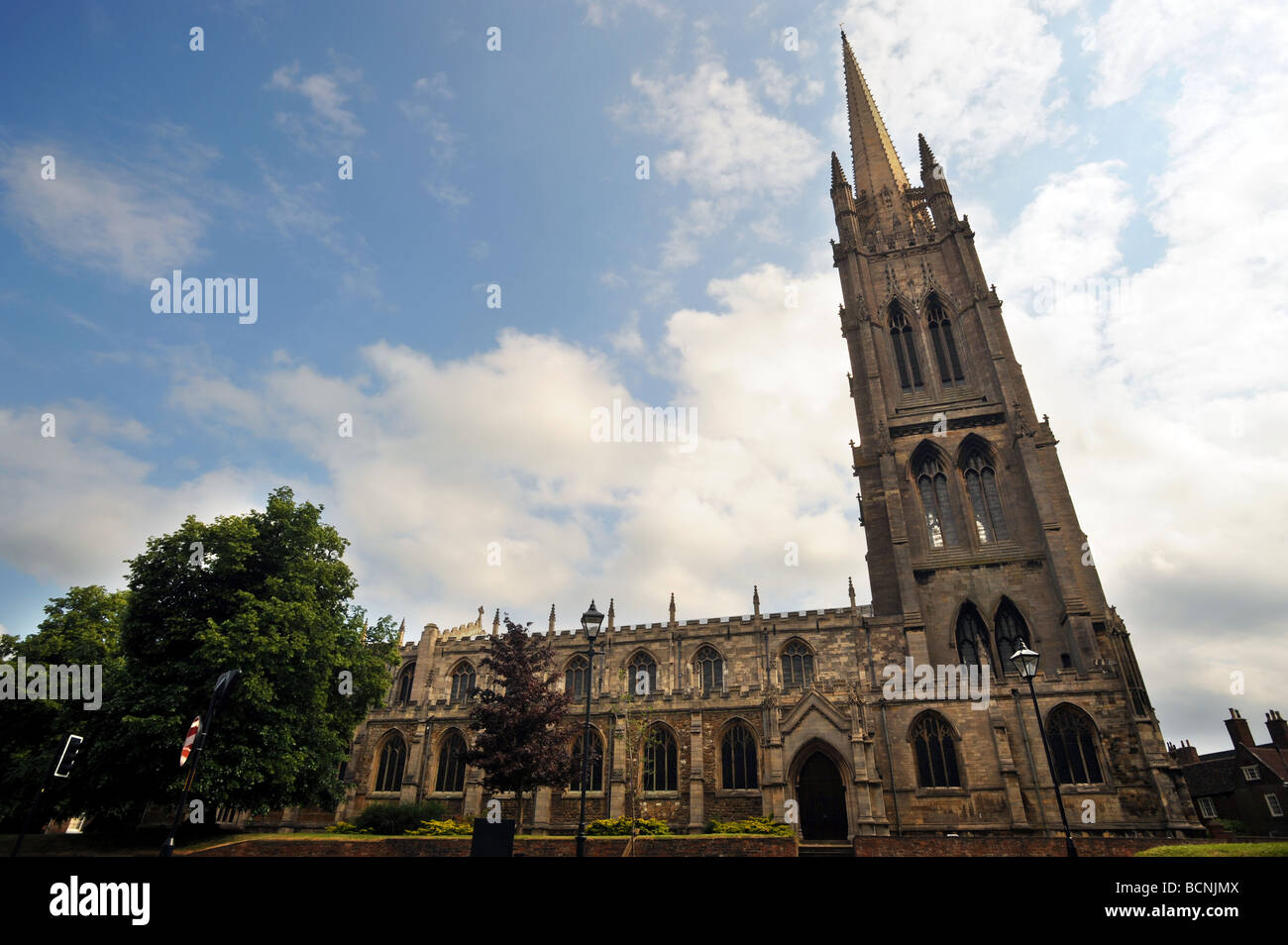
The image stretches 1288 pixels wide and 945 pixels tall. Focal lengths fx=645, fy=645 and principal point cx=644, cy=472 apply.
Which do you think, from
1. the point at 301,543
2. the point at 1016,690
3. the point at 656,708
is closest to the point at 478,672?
the point at 656,708

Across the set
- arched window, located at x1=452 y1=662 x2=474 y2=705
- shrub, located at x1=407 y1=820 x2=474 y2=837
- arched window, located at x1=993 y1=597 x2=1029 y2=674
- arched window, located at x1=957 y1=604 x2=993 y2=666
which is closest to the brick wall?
arched window, located at x1=993 y1=597 x2=1029 y2=674

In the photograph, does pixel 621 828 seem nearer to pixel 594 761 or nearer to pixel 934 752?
pixel 594 761

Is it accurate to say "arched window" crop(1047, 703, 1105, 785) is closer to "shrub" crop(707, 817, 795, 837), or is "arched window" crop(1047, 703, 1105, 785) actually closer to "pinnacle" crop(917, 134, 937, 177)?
"shrub" crop(707, 817, 795, 837)

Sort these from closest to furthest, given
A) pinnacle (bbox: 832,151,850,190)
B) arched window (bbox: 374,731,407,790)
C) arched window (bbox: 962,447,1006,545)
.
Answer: arched window (bbox: 374,731,407,790) → arched window (bbox: 962,447,1006,545) → pinnacle (bbox: 832,151,850,190)

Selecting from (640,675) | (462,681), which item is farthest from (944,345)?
(462,681)

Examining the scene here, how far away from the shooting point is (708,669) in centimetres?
3819

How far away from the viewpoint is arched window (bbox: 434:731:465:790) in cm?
3447

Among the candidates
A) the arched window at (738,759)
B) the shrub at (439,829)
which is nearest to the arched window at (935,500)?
the arched window at (738,759)

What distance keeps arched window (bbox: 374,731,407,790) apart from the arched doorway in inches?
856

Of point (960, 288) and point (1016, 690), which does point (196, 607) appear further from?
point (960, 288)

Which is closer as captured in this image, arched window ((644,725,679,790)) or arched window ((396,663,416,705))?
arched window ((644,725,679,790))

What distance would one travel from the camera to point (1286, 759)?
43.2m

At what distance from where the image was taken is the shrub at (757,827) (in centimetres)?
2347
